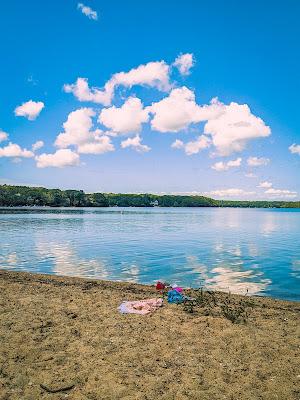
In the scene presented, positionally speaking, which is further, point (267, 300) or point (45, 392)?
point (267, 300)

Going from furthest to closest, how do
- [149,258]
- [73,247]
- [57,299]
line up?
[73,247] < [149,258] < [57,299]

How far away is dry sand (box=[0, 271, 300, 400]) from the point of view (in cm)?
768

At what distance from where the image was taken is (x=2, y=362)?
346 inches

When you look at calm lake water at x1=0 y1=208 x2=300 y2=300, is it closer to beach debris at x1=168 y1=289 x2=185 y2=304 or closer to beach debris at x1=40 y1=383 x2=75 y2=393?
beach debris at x1=168 y1=289 x2=185 y2=304

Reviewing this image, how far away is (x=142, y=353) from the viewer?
374 inches

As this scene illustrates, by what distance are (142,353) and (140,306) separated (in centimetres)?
447

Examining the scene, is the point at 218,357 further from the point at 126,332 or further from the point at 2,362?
the point at 2,362

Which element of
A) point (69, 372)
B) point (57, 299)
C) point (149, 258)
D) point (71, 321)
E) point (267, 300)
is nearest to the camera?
point (69, 372)

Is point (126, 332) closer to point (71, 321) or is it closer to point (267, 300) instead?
point (71, 321)

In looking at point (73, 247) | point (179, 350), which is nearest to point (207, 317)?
point (179, 350)

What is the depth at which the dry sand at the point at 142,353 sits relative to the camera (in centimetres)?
768

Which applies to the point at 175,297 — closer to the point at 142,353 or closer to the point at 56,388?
the point at 142,353

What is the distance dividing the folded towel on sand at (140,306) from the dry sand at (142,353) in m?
0.45

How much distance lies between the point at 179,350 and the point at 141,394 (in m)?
2.40
